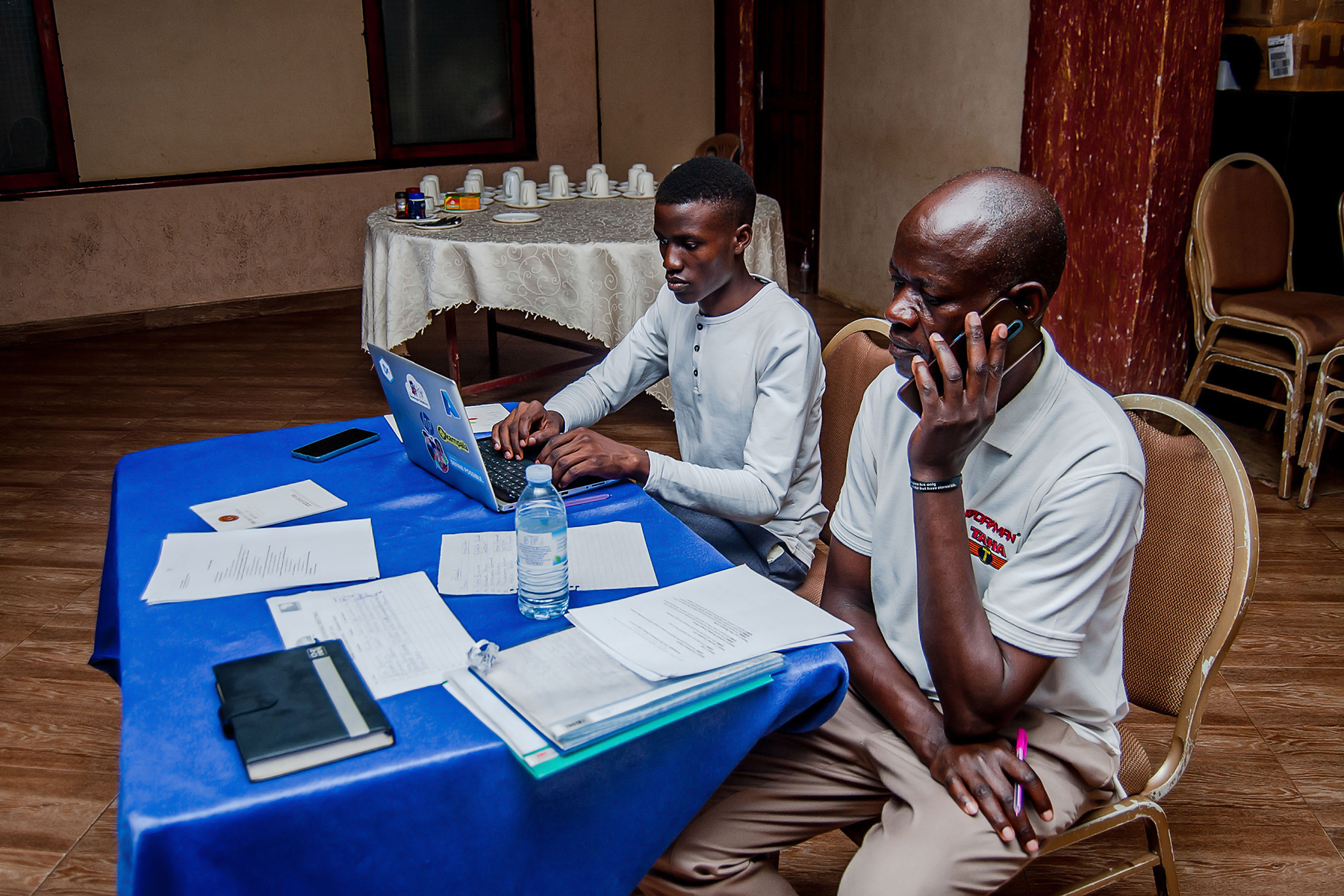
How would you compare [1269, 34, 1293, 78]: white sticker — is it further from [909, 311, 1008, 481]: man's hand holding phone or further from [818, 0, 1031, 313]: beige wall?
[909, 311, 1008, 481]: man's hand holding phone

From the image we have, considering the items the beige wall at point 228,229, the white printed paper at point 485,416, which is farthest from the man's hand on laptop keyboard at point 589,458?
the beige wall at point 228,229

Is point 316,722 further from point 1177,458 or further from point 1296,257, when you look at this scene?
point 1296,257

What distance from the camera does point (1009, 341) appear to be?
4.09 ft

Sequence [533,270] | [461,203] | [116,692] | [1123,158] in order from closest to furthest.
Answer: [116,692] → [1123,158] → [533,270] → [461,203]

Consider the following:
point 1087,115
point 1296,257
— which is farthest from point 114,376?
point 1296,257

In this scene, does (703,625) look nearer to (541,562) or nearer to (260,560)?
(541,562)

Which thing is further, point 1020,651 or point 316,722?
point 1020,651

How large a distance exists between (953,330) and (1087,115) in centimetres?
316

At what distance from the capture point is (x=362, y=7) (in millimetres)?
5992

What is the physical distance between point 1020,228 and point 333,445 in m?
1.23

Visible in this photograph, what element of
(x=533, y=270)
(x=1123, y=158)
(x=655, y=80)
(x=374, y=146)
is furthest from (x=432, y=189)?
(x=1123, y=158)

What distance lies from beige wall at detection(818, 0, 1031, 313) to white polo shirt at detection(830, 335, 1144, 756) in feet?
11.3

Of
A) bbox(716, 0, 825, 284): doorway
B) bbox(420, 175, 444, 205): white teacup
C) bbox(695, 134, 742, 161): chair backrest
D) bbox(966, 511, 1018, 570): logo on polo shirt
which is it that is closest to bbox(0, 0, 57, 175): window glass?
bbox(420, 175, 444, 205): white teacup

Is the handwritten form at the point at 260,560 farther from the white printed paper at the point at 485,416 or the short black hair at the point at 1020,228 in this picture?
the short black hair at the point at 1020,228
